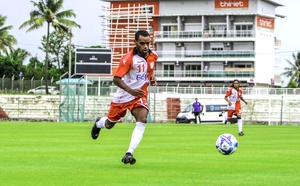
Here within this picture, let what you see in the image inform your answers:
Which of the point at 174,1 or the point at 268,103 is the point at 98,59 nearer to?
the point at 268,103

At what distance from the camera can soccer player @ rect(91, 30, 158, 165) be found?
13.9m

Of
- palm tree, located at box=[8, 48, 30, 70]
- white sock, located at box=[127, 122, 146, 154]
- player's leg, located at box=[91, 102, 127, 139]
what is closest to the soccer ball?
player's leg, located at box=[91, 102, 127, 139]

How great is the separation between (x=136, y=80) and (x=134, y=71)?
177mm

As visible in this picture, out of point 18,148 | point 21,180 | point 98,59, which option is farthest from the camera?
point 98,59

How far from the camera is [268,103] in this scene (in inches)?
2514

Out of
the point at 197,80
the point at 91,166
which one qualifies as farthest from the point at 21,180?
the point at 197,80

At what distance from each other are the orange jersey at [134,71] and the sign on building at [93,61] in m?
44.2

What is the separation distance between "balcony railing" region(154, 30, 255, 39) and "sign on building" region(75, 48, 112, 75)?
2091 inches

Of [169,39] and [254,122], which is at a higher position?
[169,39]

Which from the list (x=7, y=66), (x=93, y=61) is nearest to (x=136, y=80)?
(x=93, y=61)

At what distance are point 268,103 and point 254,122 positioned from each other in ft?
8.08

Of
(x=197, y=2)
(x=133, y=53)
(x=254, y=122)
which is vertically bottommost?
(x=254, y=122)

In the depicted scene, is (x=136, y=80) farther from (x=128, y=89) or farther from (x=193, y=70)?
(x=193, y=70)

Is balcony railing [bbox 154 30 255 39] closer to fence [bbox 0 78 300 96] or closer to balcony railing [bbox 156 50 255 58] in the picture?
balcony railing [bbox 156 50 255 58]
